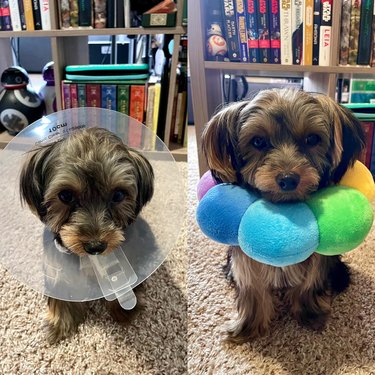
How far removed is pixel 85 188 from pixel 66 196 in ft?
0.17

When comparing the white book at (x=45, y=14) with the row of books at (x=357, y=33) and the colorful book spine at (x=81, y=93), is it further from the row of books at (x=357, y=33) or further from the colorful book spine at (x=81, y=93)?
the row of books at (x=357, y=33)

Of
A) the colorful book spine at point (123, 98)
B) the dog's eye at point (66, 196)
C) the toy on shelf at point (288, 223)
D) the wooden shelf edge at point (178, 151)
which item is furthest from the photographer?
the wooden shelf edge at point (178, 151)

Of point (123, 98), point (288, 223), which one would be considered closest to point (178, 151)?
point (123, 98)

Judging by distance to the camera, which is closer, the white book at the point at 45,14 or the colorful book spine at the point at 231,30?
the colorful book spine at the point at 231,30

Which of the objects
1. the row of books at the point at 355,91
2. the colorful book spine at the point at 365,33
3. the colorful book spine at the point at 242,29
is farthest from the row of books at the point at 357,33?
the row of books at the point at 355,91

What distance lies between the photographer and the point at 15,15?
1842 millimetres

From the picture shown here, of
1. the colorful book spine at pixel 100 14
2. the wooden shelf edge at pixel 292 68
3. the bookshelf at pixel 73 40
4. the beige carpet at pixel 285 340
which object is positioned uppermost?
the colorful book spine at pixel 100 14

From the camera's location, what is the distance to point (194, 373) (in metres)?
0.97

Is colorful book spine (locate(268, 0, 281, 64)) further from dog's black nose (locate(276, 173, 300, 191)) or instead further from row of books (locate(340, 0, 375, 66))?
dog's black nose (locate(276, 173, 300, 191))

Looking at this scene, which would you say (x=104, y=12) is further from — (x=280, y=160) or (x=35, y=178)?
(x=280, y=160)

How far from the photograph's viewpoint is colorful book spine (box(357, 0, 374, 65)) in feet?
4.76

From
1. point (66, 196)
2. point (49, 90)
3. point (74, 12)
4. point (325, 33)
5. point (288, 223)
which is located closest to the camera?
point (288, 223)

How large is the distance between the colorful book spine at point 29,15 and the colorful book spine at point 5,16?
92mm

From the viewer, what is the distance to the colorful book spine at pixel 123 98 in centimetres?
189
